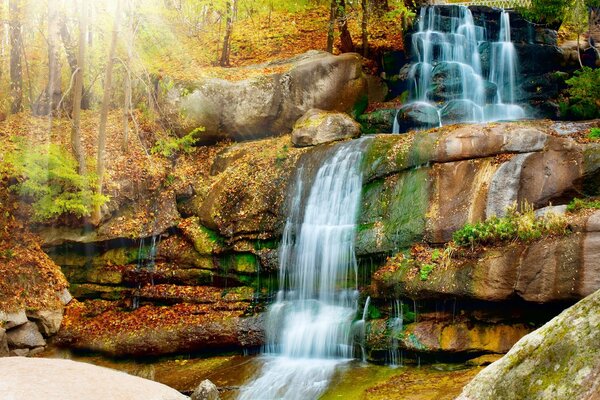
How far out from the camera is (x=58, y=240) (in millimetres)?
13164

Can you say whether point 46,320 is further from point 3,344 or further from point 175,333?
point 175,333

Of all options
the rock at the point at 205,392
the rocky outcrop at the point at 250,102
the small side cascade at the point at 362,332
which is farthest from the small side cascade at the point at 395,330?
the rocky outcrop at the point at 250,102

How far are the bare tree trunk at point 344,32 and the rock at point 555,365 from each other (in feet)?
51.2

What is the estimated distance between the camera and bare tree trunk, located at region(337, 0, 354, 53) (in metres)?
18.1

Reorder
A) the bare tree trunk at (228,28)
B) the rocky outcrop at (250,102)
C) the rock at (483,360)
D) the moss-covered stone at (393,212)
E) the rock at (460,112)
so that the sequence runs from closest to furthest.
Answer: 1. the rock at (483,360)
2. the moss-covered stone at (393,212)
3. the rock at (460,112)
4. the rocky outcrop at (250,102)
5. the bare tree trunk at (228,28)

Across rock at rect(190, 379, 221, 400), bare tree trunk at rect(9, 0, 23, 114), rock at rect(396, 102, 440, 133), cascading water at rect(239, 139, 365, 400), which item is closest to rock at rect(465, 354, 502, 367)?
cascading water at rect(239, 139, 365, 400)

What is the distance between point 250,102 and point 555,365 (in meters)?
13.5

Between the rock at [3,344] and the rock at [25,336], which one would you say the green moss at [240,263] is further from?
the rock at [3,344]

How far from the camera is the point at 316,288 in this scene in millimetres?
11484

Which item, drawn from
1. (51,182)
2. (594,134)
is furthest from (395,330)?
(51,182)

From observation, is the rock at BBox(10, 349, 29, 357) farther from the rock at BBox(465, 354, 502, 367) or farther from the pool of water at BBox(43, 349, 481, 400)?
the rock at BBox(465, 354, 502, 367)

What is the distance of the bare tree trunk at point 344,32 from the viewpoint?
59.4 feet

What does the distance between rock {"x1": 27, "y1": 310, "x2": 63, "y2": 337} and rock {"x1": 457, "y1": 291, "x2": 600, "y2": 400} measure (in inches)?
412

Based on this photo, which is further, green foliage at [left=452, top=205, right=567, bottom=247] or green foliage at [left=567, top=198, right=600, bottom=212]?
green foliage at [left=567, top=198, right=600, bottom=212]
